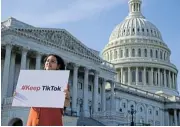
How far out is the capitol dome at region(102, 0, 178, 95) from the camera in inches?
3049

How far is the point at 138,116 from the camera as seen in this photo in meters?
63.4

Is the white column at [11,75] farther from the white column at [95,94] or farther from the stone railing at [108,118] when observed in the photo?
the white column at [95,94]

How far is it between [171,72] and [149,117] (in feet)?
62.0

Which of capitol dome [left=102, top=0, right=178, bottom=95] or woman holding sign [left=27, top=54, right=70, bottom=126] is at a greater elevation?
capitol dome [left=102, top=0, right=178, bottom=95]

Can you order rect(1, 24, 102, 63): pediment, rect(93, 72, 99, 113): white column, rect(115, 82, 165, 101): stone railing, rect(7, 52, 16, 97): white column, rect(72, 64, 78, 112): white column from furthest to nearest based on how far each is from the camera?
rect(115, 82, 165, 101): stone railing, rect(93, 72, 99, 113): white column, rect(72, 64, 78, 112): white column, rect(1, 24, 102, 63): pediment, rect(7, 52, 16, 97): white column

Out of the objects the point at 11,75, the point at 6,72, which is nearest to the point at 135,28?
the point at 11,75

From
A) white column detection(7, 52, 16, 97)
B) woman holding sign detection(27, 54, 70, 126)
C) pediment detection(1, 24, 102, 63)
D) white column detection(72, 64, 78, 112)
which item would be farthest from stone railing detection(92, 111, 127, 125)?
woman holding sign detection(27, 54, 70, 126)

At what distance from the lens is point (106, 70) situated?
165 feet

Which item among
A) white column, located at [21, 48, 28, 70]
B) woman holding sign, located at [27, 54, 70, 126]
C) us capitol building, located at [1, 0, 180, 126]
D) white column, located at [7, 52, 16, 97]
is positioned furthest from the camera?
white column, located at [7, 52, 16, 97]

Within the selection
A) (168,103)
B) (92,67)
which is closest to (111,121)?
(92,67)

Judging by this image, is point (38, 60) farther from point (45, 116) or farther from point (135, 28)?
point (135, 28)

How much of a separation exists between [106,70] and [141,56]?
31.7 metres

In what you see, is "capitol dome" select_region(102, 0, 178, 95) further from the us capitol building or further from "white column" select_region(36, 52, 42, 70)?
"white column" select_region(36, 52, 42, 70)

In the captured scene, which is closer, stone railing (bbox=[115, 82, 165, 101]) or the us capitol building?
the us capitol building
